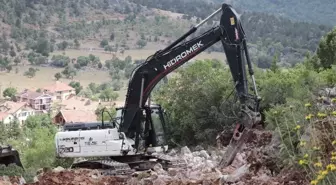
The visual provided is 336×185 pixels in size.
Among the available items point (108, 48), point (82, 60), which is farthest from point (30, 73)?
point (108, 48)

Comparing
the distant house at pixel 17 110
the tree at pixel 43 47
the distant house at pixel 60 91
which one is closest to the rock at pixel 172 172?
the distant house at pixel 17 110

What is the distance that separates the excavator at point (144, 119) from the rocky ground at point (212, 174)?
0.57 metres

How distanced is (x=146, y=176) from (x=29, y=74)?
4826 inches

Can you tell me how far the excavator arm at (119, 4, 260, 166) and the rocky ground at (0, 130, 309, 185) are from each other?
Result: 97 centimetres

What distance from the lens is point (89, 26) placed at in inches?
6560

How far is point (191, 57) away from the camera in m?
13.8

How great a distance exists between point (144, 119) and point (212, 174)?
3127mm

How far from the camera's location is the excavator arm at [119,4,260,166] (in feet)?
42.2

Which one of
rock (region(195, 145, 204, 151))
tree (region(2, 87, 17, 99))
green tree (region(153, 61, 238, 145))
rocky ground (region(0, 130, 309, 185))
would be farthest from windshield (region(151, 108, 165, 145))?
tree (region(2, 87, 17, 99))

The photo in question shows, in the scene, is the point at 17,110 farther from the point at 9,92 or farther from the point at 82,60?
the point at 82,60

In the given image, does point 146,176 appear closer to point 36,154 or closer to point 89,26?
point 36,154

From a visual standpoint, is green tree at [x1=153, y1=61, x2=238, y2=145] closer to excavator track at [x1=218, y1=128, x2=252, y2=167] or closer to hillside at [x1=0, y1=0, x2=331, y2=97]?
excavator track at [x1=218, y1=128, x2=252, y2=167]

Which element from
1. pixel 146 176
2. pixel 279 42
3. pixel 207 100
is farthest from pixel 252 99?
pixel 279 42

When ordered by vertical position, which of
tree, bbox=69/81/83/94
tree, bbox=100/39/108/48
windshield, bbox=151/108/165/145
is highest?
tree, bbox=100/39/108/48
